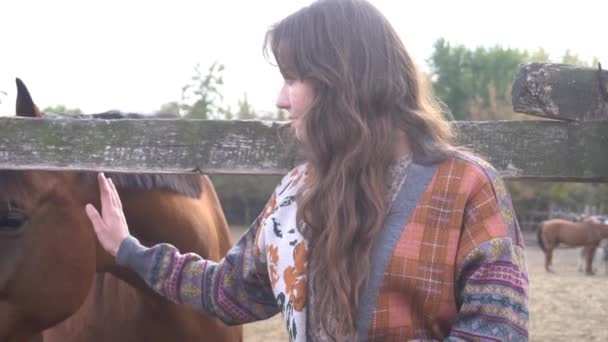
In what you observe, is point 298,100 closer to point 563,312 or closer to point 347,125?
point 347,125

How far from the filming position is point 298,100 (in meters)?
1.48

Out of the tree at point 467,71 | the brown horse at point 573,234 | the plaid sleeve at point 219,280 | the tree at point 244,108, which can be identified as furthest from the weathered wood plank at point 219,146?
the tree at point 467,71

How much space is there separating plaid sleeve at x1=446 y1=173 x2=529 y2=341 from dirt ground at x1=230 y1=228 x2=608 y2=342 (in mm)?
6287

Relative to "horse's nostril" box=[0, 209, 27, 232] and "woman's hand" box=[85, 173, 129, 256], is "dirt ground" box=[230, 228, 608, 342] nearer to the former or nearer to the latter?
"horse's nostril" box=[0, 209, 27, 232]

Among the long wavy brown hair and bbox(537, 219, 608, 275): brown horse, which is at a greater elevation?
the long wavy brown hair

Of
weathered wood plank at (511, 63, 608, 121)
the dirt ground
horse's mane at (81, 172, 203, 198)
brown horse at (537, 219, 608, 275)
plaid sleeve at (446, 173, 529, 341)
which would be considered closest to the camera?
plaid sleeve at (446, 173, 529, 341)

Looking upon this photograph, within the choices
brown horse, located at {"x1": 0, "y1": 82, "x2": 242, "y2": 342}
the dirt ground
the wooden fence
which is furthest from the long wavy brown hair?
the dirt ground

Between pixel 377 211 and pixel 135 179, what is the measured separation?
146 cm

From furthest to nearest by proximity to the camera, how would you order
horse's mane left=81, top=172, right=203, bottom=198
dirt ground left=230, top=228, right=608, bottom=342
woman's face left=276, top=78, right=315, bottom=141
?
1. dirt ground left=230, top=228, right=608, bottom=342
2. horse's mane left=81, top=172, right=203, bottom=198
3. woman's face left=276, top=78, right=315, bottom=141

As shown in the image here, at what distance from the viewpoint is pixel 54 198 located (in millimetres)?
2385

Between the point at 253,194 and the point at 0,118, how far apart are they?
26208 millimetres

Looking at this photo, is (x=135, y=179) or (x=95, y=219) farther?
(x=135, y=179)

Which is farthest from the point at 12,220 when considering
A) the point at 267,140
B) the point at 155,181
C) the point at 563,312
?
the point at 563,312

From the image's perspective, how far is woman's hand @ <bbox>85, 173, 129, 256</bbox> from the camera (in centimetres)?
188
